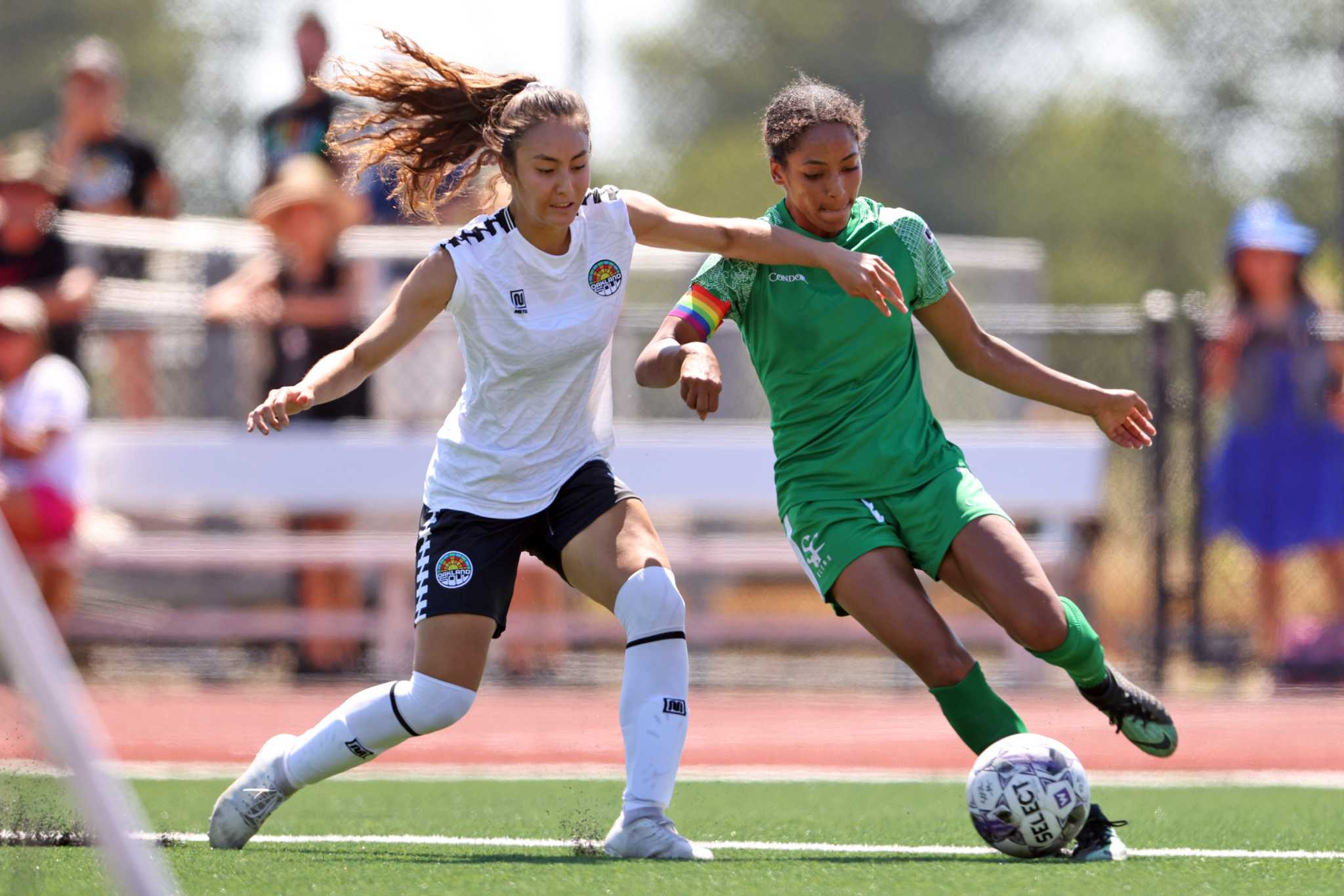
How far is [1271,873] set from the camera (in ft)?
13.8

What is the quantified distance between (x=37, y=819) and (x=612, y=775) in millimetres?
2665

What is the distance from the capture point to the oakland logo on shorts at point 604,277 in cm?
480

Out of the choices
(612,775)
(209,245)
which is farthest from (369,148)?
(209,245)

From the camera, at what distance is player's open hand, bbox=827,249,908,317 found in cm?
462

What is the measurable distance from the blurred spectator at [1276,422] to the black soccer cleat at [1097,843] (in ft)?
19.1

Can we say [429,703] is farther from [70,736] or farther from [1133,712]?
[70,736]

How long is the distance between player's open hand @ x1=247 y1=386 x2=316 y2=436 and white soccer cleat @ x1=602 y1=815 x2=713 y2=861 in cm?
122

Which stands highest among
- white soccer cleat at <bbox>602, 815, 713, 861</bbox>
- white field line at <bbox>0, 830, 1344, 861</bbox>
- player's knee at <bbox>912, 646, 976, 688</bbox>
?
player's knee at <bbox>912, 646, 976, 688</bbox>

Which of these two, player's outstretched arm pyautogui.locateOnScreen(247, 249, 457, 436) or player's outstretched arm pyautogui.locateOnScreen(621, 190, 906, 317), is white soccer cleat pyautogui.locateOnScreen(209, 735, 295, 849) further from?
player's outstretched arm pyautogui.locateOnScreen(621, 190, 906, 317)

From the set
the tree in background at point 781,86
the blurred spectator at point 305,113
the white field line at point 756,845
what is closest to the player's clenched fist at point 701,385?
the white field line at point 756,845

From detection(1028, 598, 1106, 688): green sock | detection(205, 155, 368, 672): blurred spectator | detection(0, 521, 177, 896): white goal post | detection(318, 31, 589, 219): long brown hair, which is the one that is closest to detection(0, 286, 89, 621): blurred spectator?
detection(205, 155, 368, 672): blurred spectator

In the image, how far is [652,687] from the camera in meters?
4.61

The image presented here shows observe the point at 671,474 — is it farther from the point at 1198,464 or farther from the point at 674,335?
the point at 674,335

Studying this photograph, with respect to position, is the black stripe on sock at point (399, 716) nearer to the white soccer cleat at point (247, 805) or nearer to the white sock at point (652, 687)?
the white soccer cleat at point (247, 805)
